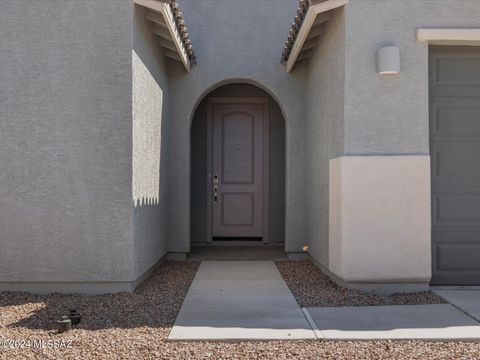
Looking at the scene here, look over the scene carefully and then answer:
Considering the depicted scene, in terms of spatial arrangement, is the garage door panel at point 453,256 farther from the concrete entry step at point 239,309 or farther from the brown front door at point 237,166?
the brown front door at point 237,166

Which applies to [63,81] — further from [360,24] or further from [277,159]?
[277,159]

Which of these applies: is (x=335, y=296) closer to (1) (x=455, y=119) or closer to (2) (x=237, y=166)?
(1) (x=455, y=119)

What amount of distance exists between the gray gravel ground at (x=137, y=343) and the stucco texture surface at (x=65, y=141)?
0.61 meters

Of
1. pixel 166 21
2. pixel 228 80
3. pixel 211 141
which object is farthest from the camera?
pixel 211 141

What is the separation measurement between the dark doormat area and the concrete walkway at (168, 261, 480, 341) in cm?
260

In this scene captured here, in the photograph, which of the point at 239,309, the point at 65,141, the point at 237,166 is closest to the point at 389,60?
the point at 239,309

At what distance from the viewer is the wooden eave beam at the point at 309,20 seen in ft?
21.5

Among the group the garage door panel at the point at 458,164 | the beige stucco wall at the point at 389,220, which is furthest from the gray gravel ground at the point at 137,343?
the garage door panel at the point at 458,164

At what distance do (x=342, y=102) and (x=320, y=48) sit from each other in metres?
1.81

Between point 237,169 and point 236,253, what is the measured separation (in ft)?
6.50

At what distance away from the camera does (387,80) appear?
21.6 ft

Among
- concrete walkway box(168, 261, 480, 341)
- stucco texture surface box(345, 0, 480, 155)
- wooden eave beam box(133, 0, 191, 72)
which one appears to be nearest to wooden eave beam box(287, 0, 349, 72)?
stucco texture surface box(345, 0, 480, 155)

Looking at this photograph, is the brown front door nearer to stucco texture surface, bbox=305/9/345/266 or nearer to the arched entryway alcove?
the arched entryway alcove

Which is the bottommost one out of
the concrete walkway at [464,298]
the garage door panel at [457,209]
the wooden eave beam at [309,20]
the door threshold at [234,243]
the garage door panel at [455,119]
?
the concrete walkway at [464,298]
